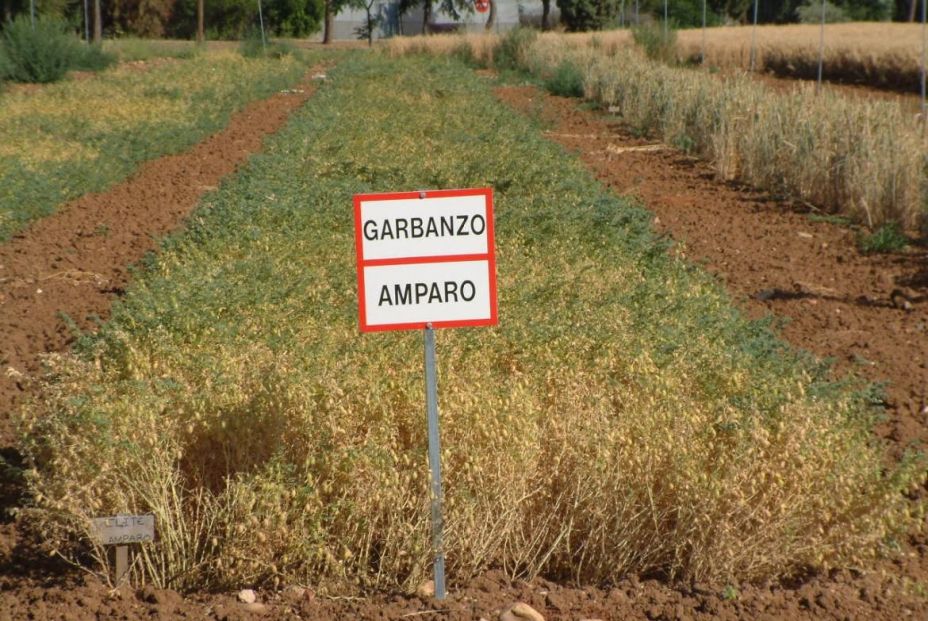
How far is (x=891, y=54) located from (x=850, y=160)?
2446 centimetres

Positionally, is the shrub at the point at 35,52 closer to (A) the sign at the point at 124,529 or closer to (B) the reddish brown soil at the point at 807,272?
(B) the reddish brown soil at the point at 807,272

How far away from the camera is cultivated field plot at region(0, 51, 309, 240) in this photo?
13.7 metres

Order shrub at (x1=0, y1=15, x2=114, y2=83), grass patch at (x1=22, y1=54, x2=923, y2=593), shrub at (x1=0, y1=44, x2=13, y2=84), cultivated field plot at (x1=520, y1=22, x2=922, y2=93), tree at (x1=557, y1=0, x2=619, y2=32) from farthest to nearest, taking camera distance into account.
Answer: tree at (x1=557, y1=0, x2=619, y2=32) → cultivated field plot at (x1=520, y1=22, x2=922, y2=93) → shrub at (x1=0, y1=15, x2=114, y2=83) → shrub at (x1=0, y1=44, x2=13, y2=84) → grass patch at (x1=22, y1=54, x2=923, y2=593)

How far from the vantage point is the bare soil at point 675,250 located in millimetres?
4508

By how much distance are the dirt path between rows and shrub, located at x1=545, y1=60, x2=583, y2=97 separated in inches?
514

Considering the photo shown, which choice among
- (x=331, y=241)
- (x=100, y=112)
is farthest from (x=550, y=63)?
(x=331, y=241)

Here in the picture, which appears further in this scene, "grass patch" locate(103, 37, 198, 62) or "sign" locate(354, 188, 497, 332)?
"grass patch" locate(103, 37, 198, 62)

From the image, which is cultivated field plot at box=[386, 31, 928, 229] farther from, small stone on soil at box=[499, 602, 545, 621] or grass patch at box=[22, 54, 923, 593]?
small stone on soil at box=[499, 602, 545, 621]

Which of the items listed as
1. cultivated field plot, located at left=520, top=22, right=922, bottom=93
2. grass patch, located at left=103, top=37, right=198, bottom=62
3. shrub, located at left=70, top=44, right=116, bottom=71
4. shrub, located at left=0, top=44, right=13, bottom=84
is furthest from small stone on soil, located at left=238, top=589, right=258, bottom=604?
grass patch, located at left=103, top=37, right=198, bottom=62

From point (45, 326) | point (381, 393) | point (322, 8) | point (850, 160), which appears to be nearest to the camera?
point (381, 393)

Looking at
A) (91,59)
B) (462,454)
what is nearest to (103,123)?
(91,59)

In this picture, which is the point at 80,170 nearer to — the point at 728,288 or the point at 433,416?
the point at 728,288

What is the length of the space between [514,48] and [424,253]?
127 feet

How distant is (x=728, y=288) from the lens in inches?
377
